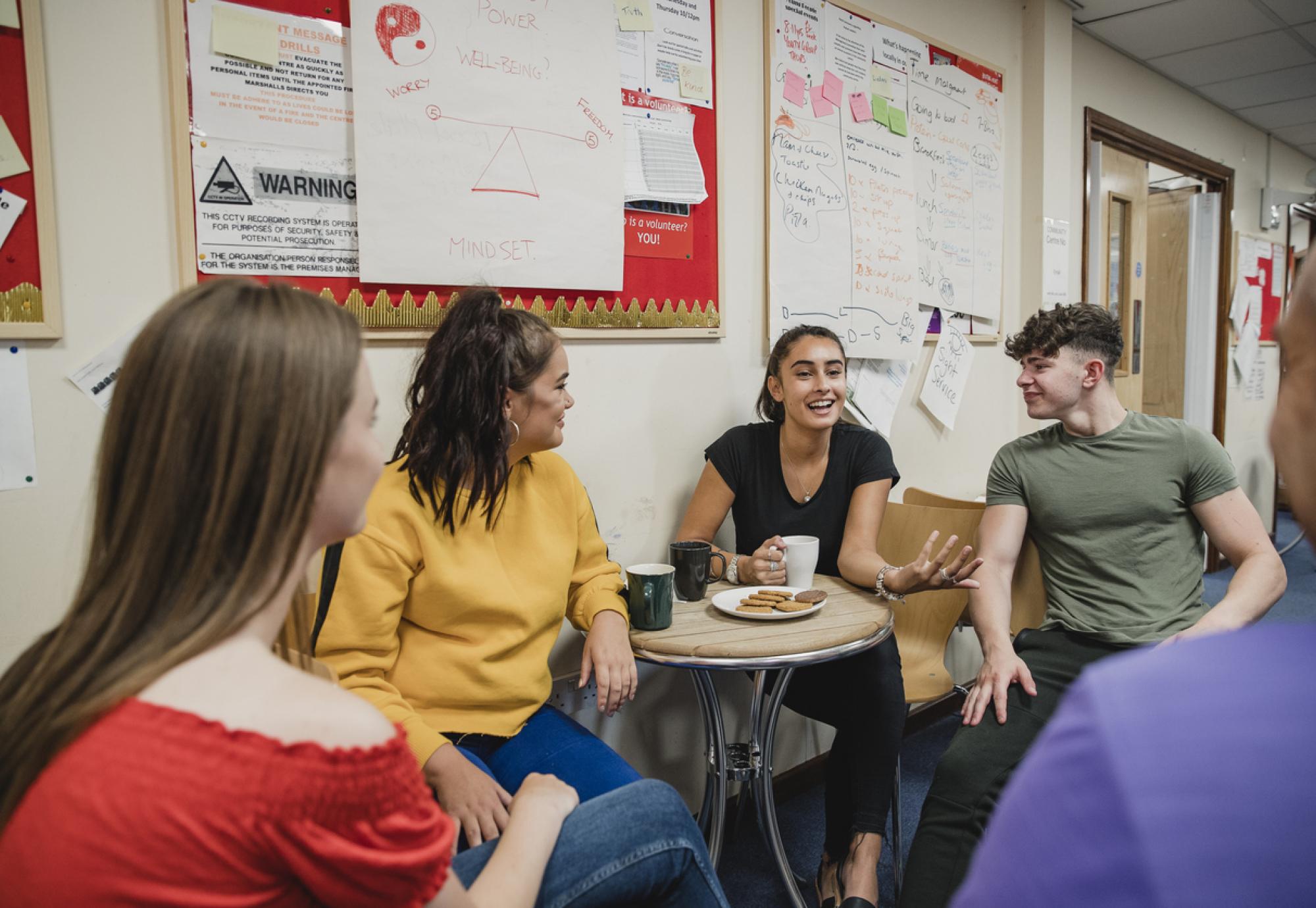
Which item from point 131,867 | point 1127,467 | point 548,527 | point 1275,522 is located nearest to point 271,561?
point 131,867

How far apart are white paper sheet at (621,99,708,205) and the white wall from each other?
6.86 ft

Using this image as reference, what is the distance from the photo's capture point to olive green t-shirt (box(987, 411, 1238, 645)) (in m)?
1.82

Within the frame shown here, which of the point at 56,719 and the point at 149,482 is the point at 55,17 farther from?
the point at 56,719

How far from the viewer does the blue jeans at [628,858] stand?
95 centimetres

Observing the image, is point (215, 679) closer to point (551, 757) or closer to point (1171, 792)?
point (1171, 792)

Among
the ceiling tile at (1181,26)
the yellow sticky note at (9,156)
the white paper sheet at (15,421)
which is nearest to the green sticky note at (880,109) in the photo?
the ceiling tile at (1181,26)

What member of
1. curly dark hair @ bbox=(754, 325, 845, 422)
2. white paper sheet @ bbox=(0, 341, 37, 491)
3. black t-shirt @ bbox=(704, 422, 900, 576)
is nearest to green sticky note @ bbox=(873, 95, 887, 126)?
curly dark hair @ bbox=(754, 325, 845, 422)

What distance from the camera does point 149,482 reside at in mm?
650

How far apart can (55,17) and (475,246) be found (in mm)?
741

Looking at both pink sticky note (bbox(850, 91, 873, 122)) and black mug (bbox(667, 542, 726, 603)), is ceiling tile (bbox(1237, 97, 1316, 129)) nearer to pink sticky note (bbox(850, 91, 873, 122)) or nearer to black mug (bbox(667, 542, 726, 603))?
pink sticky note (bbox(850, 91, 873, 122))

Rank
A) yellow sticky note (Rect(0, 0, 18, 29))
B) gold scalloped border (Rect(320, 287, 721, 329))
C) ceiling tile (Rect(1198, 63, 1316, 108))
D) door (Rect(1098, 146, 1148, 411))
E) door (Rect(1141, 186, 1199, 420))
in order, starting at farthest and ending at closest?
door (Rect(1141, 186, 1199, 420))
ceiling tile (Rect(1198, 63, 1316, 108))
door (Rect(1098, 146, 1148, 411))
gold scalloped border (Rect(320, 287, 721, 329))
yellow sticky note (Rect(0, 0, 18, 29))

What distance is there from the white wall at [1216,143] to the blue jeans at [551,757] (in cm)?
296

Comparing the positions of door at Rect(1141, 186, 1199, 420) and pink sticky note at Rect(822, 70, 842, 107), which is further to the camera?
door at Rect(1141, 186, 1199, 420)

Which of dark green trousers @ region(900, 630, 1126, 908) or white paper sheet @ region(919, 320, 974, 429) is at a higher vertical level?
white paper sheet @ region(919, 320, 974, 429)
